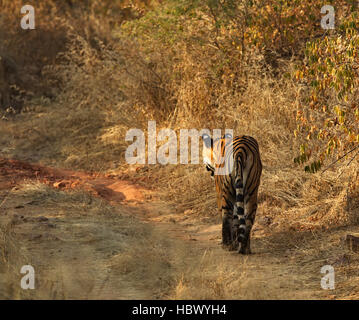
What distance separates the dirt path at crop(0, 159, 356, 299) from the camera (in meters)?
5.23

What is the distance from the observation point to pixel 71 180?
9.52 meters

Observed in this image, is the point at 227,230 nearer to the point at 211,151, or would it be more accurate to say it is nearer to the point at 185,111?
the point at 211,151

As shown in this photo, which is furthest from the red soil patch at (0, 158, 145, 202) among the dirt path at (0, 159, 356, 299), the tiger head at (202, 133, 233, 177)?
the tiger head at (202, 133, 233, 177)

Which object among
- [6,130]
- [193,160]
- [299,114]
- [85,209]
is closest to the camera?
[299,114]

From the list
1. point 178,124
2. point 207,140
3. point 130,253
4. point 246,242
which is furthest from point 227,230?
point 178,124

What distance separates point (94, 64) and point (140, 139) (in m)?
2.64

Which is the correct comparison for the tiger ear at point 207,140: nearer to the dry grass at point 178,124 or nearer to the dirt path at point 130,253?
the dirt path at point 130,253

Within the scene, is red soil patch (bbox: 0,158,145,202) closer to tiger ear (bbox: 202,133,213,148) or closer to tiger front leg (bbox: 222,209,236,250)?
tiger ear (bbox: 202,133,213,148)

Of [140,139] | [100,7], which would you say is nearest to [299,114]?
[140,139]

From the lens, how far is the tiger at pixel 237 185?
256 inches

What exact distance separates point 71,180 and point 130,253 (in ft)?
12.3

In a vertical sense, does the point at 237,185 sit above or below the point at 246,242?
above
